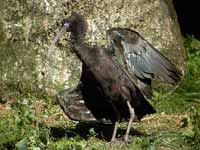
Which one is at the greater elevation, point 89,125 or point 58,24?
point 58,24

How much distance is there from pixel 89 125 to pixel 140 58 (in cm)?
129

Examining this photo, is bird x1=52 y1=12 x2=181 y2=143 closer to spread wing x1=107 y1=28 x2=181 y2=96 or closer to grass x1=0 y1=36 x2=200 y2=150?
spread wing x1=107 y1=28 x2=181 y2=96

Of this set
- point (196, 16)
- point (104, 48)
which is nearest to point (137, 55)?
point (104, 48)

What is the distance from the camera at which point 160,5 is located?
1137 centimetres

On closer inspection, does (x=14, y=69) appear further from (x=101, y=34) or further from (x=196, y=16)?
(x=196, y=16)

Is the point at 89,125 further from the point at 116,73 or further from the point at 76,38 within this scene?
the point at 76,38

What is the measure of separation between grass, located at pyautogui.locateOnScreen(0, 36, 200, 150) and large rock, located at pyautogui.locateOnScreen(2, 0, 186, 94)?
0.39m

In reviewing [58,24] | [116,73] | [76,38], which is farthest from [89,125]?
[58,24]

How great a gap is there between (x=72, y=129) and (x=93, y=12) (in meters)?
2.08

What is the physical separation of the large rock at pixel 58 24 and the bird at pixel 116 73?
1.98 metres

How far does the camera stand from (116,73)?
8.55 meters

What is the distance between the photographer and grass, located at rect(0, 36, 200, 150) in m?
8.07

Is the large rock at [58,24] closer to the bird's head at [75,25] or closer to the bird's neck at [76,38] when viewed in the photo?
the bird's head at [75,25]

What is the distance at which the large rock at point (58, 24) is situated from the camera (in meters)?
10.9
